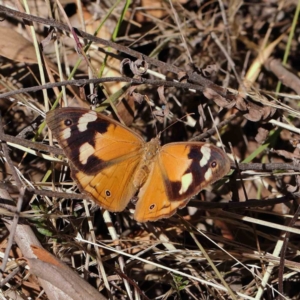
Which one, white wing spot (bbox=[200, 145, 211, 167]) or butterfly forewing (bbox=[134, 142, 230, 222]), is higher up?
white wing spot (bbox=[200, 145, 211, 167])

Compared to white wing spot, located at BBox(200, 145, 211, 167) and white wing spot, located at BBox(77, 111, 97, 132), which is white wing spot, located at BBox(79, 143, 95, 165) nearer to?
white wing spot, located at BBox(77, 111, 97, 132)

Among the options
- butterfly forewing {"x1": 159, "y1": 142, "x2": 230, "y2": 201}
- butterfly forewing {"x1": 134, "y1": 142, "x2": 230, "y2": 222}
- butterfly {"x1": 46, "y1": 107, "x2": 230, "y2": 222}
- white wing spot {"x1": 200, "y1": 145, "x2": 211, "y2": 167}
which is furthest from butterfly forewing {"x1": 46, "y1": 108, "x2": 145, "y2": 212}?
white wing spot {"x1": 200, "y1": 145, "x2": 211, "y2": 167}

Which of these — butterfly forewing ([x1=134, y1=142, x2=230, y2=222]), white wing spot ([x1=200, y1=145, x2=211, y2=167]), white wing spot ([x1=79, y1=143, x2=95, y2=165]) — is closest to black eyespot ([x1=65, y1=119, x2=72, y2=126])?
white wing spot ([x1=79, y1=143, x2=95, y2=165])

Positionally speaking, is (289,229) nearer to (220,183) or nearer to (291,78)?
(220,183)

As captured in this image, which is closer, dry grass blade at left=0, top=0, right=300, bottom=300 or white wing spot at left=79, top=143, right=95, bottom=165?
white wing spot at left=79, top=143, right=95, bottom=165

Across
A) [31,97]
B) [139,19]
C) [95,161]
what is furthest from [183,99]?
[95,161]

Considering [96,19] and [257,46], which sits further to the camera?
[257,46]

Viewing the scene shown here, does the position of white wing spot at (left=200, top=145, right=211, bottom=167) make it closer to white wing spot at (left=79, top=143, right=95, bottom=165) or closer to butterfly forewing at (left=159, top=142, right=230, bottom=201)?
butterfly forewing at (left=159, top=142, right=230, bottom=201)

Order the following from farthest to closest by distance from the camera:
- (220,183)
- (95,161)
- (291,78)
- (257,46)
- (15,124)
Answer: (257,46) → (291,78) → (15,124) → (220,183) → (95,161)
